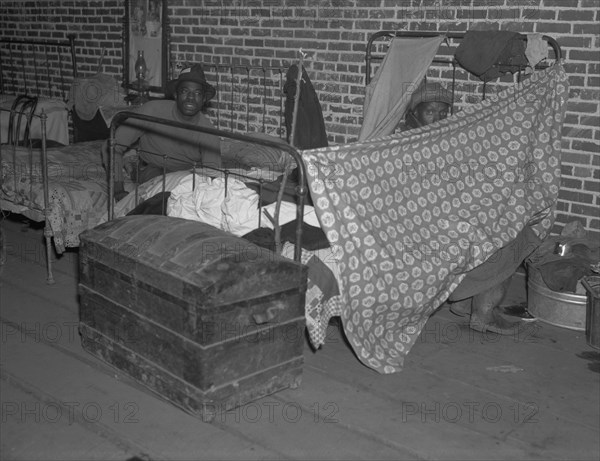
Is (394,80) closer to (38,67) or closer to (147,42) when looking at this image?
(147,42)

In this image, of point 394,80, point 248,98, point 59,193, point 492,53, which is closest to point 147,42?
point 248,98

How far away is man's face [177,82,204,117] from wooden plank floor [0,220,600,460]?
2.11 meters

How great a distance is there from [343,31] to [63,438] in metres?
4.18

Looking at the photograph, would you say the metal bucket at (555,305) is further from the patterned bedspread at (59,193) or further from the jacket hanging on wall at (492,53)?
the patterned bedspread at (59,193)

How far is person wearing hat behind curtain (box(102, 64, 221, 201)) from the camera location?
5.91m

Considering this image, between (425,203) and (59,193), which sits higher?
(425,203)

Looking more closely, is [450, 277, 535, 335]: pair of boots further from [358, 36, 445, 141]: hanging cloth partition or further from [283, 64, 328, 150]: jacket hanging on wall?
[283, 64, 328, 150]: jacket hanging on wall

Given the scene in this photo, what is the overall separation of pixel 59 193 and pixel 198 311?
8.33 ft

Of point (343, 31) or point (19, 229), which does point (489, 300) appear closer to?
point (343, 31)

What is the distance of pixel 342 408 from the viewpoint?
3.73m

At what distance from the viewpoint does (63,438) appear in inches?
135

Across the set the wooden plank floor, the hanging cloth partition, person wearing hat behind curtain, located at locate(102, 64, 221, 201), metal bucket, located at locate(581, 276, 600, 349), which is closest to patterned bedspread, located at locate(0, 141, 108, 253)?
person wearing hat behind curtain, located at locate(102, 64, 221, 201)

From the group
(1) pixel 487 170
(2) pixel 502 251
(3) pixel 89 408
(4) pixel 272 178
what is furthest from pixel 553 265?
(3) pixel 89 408

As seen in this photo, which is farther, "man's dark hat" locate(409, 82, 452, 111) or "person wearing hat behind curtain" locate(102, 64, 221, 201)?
"person wearing hat behind curtain" locate(102, 64, 221, 201)
